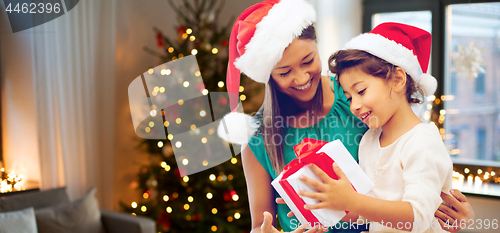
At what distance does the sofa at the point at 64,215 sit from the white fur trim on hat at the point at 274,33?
1.24 meters

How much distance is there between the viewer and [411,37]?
3.19ft

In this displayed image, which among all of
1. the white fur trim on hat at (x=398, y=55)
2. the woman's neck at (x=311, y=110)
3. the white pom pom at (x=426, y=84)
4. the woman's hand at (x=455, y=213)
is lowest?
the woman's hand at (x=455, y=213)

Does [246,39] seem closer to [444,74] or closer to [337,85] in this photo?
[337,85]

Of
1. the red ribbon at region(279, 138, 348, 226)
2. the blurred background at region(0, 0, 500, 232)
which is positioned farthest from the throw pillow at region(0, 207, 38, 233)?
the red ribbon at region(279, 138, 348, 226)

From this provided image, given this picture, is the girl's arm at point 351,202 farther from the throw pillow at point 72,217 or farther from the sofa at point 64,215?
the throw pillow at point 72,217

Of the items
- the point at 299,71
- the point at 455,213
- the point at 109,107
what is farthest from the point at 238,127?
the point at 109,107

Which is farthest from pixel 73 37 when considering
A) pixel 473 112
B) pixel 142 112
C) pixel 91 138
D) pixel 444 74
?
pixel 473 112

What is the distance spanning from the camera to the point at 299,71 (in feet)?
3.40

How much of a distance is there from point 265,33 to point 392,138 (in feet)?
1.74

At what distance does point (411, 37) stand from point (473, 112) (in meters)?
0.51

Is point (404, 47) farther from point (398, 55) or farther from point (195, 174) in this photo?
point (195, 174)

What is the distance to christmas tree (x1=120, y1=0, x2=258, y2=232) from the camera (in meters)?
1.64

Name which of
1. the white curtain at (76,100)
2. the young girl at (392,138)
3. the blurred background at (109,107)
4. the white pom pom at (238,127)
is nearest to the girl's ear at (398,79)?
the young girl at (392,138)

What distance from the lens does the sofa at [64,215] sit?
163 centimetres
